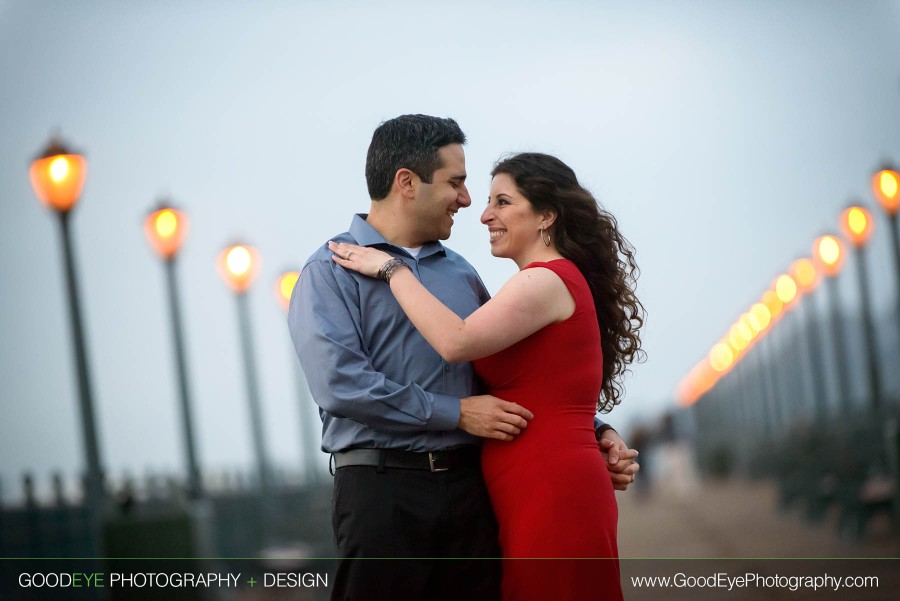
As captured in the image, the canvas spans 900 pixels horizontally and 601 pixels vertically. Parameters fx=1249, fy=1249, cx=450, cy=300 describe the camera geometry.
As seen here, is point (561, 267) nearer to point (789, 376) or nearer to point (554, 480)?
point (554, 480)

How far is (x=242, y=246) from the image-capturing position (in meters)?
12.7

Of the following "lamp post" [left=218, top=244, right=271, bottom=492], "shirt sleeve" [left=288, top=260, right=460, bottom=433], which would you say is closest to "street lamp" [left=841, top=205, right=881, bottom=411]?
"lamp post" [left=218, top=244, right=271, bottom=492]

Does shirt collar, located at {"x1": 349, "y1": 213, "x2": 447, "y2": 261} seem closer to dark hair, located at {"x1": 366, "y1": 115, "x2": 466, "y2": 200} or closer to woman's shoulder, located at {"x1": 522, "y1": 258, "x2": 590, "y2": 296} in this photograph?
dark hair, located at {"x1": 366, "y1": 115, "x2": 466, "y2": 200}

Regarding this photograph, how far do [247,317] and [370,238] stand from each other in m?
9.79

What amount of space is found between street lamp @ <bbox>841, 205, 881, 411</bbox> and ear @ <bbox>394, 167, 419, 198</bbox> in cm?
1333

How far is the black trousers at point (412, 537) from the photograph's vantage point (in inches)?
167

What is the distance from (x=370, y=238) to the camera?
15.0 feet

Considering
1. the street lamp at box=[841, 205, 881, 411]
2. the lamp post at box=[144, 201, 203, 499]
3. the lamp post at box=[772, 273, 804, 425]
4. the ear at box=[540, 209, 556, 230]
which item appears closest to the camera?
the ear at box=[540, 209, 556, 230]

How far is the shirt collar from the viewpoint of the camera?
457cm

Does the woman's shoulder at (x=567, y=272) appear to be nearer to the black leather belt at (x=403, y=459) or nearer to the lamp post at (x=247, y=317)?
the black leather belt at (x=403, y=459)

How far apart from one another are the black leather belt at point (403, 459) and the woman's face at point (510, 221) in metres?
0.80

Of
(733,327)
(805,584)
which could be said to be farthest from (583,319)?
(733,327)

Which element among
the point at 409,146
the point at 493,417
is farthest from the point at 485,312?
the point at 409,146

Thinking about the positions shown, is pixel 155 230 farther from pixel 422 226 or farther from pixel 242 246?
pixel 422 226
